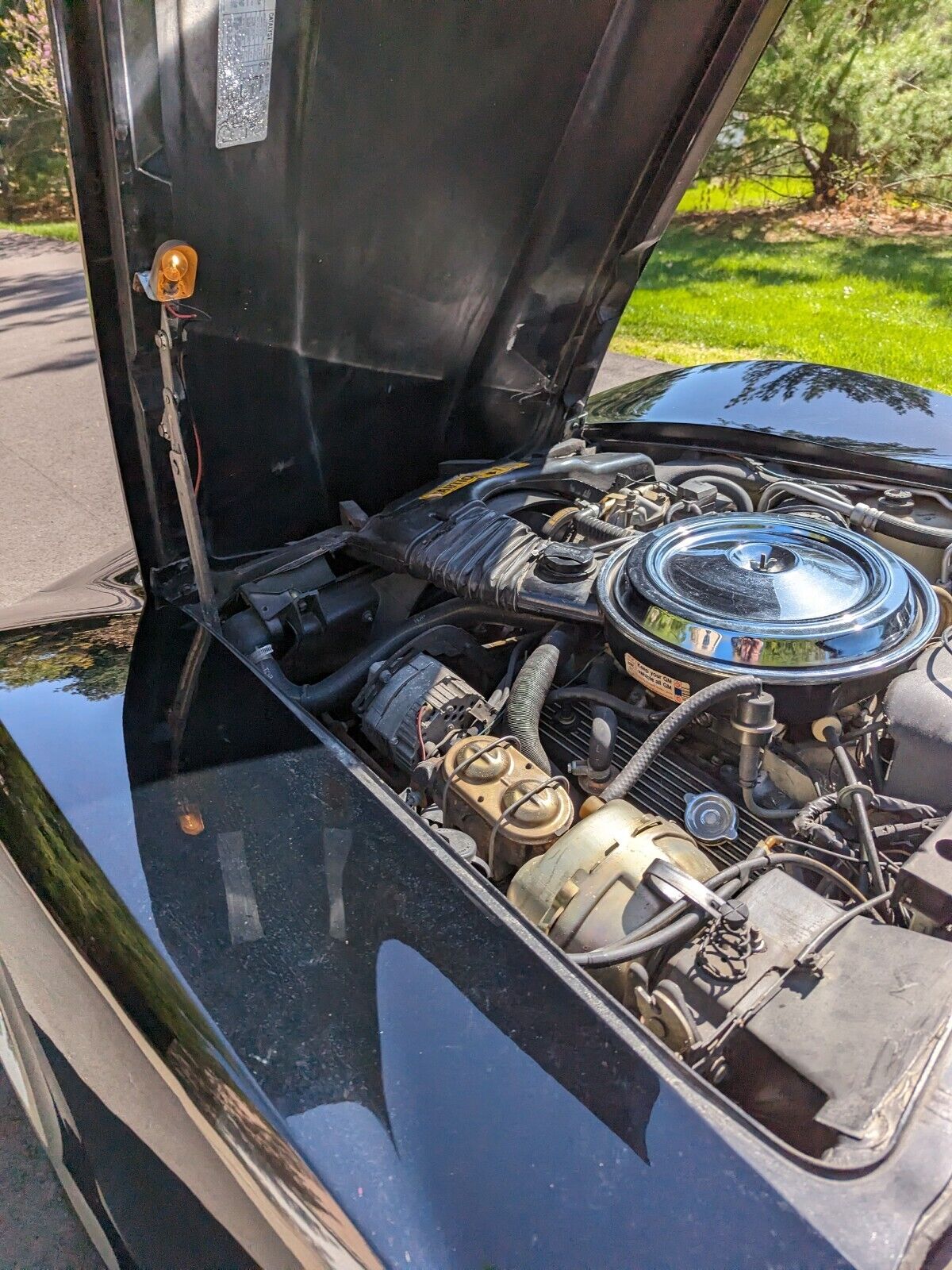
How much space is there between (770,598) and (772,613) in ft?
0.12

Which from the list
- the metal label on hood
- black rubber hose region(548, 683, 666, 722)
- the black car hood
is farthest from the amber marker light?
black rubber hose region(548, 683, 666, 722)

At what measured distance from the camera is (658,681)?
5.07 ft

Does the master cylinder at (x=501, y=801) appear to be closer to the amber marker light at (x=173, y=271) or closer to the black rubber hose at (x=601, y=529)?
the black rubber hose at (x=601, y=529)

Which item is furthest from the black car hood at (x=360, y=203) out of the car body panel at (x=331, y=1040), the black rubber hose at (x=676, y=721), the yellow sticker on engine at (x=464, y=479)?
the black rubber hose at (x=676, y=721)

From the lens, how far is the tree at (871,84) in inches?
394

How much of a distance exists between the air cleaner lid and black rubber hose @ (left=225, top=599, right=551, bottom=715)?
0.25 metres

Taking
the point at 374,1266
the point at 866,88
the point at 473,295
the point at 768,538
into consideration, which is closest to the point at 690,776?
the point at 768,538

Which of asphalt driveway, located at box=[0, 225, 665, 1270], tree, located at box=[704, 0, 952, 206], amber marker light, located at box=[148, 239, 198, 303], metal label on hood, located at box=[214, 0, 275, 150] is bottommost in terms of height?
asphalt driveway, located at box=[0, 225, 665, 1270]

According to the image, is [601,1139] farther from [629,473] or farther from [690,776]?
[629,473]

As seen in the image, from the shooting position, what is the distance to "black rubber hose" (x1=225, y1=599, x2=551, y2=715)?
5.62ft

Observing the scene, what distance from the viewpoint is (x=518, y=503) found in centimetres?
209

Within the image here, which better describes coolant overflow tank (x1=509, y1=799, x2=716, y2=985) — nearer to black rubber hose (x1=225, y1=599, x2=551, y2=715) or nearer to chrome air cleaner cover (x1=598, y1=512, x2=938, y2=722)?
chrome air cleaner cover (x1=598, y1=512, x2=938, y2=722)

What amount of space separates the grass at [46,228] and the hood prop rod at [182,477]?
39.8 feet

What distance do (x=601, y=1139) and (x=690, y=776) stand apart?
758 mm
